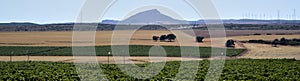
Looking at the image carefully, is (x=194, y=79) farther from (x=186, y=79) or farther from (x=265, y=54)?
(x=265, y=54)

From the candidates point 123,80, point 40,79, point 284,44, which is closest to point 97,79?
point 123,80

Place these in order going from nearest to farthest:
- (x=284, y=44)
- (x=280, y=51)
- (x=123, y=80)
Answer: (x=123, y=80) < (x=280, y=51) < (x=284, y=44)

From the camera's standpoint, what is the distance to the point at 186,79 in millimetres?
21359

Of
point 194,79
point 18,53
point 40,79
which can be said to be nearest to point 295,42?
A: point 18,53

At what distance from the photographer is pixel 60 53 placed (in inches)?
1906

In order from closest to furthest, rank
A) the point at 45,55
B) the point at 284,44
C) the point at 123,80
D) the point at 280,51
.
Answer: the point at 123,80, the point at 45,55, the point at 280,51, the point at 284,44

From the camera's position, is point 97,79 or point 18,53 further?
point 18,53

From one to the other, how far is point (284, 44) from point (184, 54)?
74.5 feet

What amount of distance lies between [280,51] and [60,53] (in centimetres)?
2642

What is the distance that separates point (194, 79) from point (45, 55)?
2896cm

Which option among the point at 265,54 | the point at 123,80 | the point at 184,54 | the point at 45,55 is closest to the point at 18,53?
the point at 45,55

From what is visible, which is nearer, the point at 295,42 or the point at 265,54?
the point at 265,54

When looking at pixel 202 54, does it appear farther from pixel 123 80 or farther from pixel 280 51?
pixel 123 80

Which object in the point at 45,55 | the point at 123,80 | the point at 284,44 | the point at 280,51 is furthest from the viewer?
the point at 284,44
